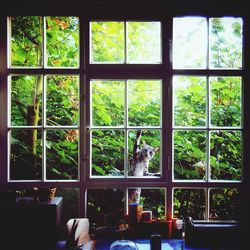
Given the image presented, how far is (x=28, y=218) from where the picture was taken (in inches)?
125

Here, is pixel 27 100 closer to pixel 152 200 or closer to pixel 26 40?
pixel 26 40

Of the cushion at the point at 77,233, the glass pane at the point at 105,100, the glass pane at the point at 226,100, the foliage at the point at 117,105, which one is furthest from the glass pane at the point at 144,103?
the cushion at the point at 77,233

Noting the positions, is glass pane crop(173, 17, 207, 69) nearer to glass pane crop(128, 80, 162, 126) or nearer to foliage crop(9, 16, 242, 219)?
foliage crop(9, 16, 242, 219)

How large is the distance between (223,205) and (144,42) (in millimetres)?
2065

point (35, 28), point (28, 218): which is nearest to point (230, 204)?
point (28, 218)

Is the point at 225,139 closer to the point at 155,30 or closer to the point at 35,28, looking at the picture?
the point at 155,30

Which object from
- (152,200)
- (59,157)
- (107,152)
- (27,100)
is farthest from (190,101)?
(27,100)

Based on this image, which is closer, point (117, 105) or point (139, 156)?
point (139, 156)

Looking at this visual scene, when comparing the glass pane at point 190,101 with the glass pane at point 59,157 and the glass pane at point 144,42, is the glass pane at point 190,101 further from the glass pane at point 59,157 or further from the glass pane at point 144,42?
the glass pane at point 59,157

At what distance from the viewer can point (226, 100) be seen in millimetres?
3979

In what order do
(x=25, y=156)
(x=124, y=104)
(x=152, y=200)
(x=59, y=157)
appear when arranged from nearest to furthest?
(x=124, y=104), (x=25, y=156), (x=59, y=157), (x=152, y=200)

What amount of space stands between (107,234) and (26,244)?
778 millimetres

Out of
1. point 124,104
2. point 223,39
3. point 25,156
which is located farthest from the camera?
point 25,156

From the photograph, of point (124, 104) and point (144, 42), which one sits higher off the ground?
point (144, 42)
